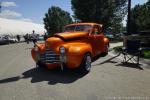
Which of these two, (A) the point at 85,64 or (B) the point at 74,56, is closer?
(B) the point at 74,56

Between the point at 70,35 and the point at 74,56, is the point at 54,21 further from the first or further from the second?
the point at 74,56

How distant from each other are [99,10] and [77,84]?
108ft

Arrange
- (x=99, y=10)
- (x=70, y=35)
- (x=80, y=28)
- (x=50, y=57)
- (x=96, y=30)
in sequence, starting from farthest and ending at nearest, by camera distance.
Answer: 1. (x=99, y=10)
2. (x=96, y=30)
3. (x=80, y=28)
4. (x=70, y=35)
5. (x=50, y=57)

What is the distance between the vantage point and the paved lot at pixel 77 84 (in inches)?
258

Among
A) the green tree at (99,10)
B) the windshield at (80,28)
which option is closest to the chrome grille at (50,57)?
the windshield at (80,28)

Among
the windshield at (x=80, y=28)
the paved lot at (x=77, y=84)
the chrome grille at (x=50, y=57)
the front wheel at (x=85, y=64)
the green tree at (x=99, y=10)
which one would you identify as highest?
the green tree at (x=99, y=10)

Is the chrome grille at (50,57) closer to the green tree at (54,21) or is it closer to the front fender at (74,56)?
the front fender at (74,56)

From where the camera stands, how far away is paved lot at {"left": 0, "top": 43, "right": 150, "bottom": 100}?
654cm

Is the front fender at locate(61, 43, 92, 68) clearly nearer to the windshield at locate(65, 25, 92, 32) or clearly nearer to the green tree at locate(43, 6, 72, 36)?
the windshield at locate(65, 25, 92, 32)

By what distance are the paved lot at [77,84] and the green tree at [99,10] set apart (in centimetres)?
2948

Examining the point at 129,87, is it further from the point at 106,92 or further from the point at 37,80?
the point at 37,80

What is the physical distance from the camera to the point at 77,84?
25.6ft

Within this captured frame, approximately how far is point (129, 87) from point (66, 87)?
6.34 feet

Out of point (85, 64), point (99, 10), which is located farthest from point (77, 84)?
point (99, 10)
